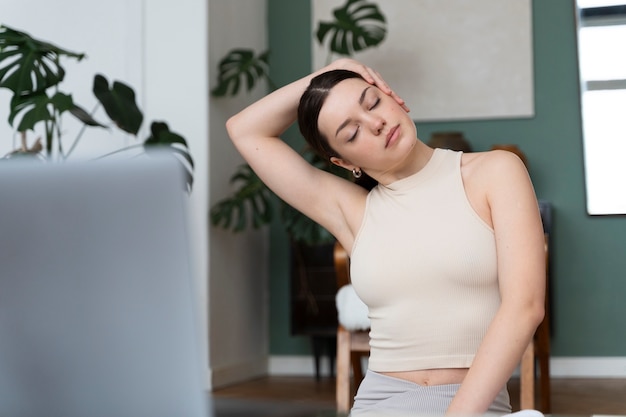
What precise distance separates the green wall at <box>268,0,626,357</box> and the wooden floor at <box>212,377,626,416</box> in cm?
32

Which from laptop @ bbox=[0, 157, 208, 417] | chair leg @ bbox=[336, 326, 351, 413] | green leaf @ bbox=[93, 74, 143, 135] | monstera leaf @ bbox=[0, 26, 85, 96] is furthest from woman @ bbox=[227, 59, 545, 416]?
green leaf @ bbox=[93, 74, 143, 135]

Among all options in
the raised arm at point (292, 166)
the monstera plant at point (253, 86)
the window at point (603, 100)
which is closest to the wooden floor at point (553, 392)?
the monstera plant at point (253, 86)

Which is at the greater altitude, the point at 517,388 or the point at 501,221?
the point at 501,221

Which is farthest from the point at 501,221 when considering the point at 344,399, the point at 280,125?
the point at 344,399

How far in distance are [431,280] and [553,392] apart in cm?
311

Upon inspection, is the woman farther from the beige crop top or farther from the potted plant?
the potted plant

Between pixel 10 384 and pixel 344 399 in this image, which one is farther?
pixel 344 399

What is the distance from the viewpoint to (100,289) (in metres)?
0.68

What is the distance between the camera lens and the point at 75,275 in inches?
27.1

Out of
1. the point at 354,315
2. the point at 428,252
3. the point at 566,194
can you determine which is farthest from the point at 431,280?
the point at 566,194

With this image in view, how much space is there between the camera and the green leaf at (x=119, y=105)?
11.6ft

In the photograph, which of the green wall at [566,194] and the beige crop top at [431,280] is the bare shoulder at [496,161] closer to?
the beige crop top at [431,280]

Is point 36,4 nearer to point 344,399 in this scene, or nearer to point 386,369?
point 344,399

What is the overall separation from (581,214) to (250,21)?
7.30ft
